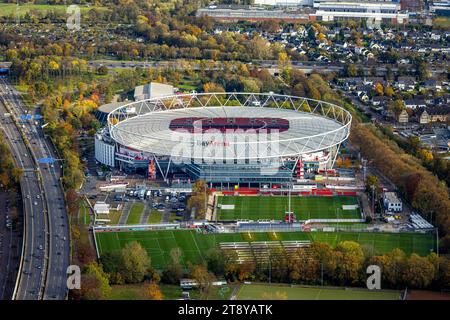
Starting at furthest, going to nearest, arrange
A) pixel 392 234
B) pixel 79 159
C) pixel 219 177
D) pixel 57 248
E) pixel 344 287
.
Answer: pixel 79 159 → pixel 219 177 → pixel 392 234 → pixel 57 248 → pixel 344 287

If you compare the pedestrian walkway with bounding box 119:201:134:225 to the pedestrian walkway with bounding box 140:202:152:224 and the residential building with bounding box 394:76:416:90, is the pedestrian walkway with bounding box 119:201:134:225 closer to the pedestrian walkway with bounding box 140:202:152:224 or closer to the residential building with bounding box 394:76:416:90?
the pedestrian walkway with bounding box 140:202:152:224

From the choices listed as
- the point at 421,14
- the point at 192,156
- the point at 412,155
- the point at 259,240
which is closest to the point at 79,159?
the point at 192,156

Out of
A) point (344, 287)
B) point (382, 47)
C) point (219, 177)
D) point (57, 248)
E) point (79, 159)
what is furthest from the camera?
point (382, 47)

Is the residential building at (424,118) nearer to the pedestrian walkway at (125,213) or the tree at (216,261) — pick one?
the pedestrian walkway at (125,213)

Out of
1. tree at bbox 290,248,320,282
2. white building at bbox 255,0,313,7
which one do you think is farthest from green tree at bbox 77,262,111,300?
white building at bbox 255,0,313,7

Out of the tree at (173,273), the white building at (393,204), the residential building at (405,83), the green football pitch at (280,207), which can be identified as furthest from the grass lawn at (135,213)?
the residential building at (405,83)

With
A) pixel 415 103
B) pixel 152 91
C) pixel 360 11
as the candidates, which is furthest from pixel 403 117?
pixel 360 11

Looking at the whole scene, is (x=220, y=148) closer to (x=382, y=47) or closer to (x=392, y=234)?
(x=392, y=234)
